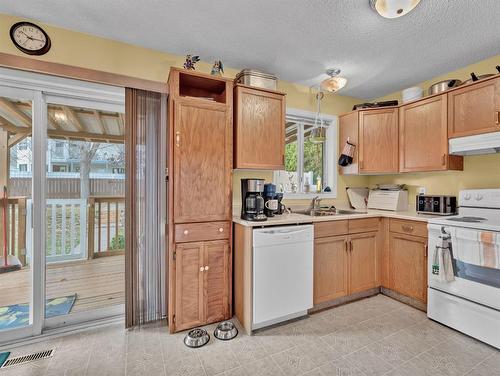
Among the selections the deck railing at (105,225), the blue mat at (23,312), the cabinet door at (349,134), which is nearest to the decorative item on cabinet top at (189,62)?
the deck railing at (105,225)

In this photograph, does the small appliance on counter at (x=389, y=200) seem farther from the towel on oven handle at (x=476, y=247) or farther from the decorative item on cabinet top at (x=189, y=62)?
the decorative item on cabinet top at (x=189, y=62)

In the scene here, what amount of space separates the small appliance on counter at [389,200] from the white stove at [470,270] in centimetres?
68

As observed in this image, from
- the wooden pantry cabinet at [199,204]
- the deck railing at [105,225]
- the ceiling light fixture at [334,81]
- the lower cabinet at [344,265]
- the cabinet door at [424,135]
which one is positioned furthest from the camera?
the ceiling light fixture at [334,81]

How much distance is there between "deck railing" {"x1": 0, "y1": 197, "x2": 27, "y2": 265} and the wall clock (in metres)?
1.20

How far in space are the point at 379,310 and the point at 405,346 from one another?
58 centimetres

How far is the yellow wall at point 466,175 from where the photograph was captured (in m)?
2.44

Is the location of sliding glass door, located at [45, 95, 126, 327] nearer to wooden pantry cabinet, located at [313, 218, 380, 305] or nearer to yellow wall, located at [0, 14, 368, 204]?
yellow wall, located at [0, 14, 368, 204]

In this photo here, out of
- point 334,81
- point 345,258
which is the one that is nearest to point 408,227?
point 345,258

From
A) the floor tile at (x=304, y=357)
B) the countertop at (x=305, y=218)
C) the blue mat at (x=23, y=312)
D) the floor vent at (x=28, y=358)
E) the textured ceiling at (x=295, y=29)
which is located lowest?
the floor tile at (x=304, y=357)

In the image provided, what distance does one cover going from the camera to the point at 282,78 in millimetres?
2967

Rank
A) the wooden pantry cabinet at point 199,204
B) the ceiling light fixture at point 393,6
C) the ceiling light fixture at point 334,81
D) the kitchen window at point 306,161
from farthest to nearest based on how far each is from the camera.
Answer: the kitchen window at point 306,161, the ceiling light fixture at point 334,81, the wooden pantry cabinet at point 199,204, the ceiling light fixture at point 393,6

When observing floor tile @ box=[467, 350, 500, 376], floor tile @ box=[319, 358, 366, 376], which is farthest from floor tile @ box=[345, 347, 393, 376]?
floor tile @ box=[467, 350, 500, 376]

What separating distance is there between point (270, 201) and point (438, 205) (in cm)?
188

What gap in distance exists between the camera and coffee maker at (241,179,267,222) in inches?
88.7
